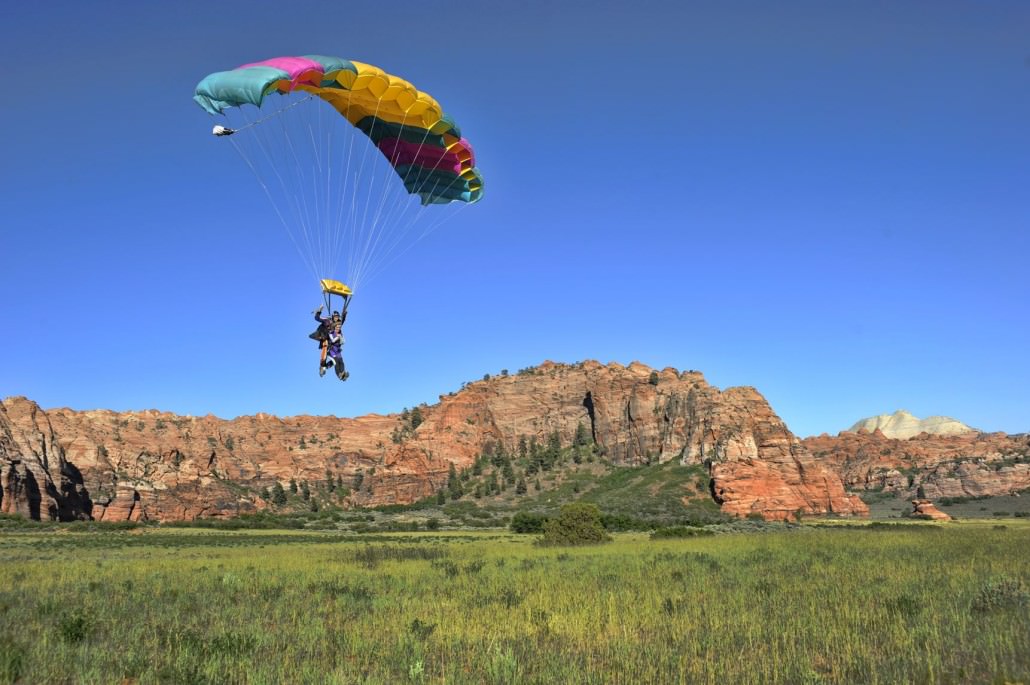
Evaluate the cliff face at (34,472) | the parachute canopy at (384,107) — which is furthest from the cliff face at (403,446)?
the parachute canopy at (384,107)

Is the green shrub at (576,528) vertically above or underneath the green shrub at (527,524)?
above

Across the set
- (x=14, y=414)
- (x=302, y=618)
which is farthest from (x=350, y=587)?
(x=14, y=414)

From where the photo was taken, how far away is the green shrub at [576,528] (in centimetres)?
3444

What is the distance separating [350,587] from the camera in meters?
16.1

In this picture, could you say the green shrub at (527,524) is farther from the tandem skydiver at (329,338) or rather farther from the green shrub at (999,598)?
the green shrub at (999,598)

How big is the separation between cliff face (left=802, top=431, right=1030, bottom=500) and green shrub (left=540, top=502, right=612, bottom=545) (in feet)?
259

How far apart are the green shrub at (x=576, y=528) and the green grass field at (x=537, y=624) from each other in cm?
1511

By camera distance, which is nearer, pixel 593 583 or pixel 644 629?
pixel 644 629

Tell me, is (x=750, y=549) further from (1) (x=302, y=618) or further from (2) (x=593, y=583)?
(1) (x=302, y=618)

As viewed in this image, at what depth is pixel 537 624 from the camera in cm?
1107

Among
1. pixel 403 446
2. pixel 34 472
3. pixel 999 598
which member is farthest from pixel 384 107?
pixel 403 446

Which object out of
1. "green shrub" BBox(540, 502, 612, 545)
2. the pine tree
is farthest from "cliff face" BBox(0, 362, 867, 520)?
"green shrub" BBox(540, 502, 612, 545)

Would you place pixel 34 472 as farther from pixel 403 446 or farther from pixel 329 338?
pixel 329 338

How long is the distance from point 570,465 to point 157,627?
338 ft
